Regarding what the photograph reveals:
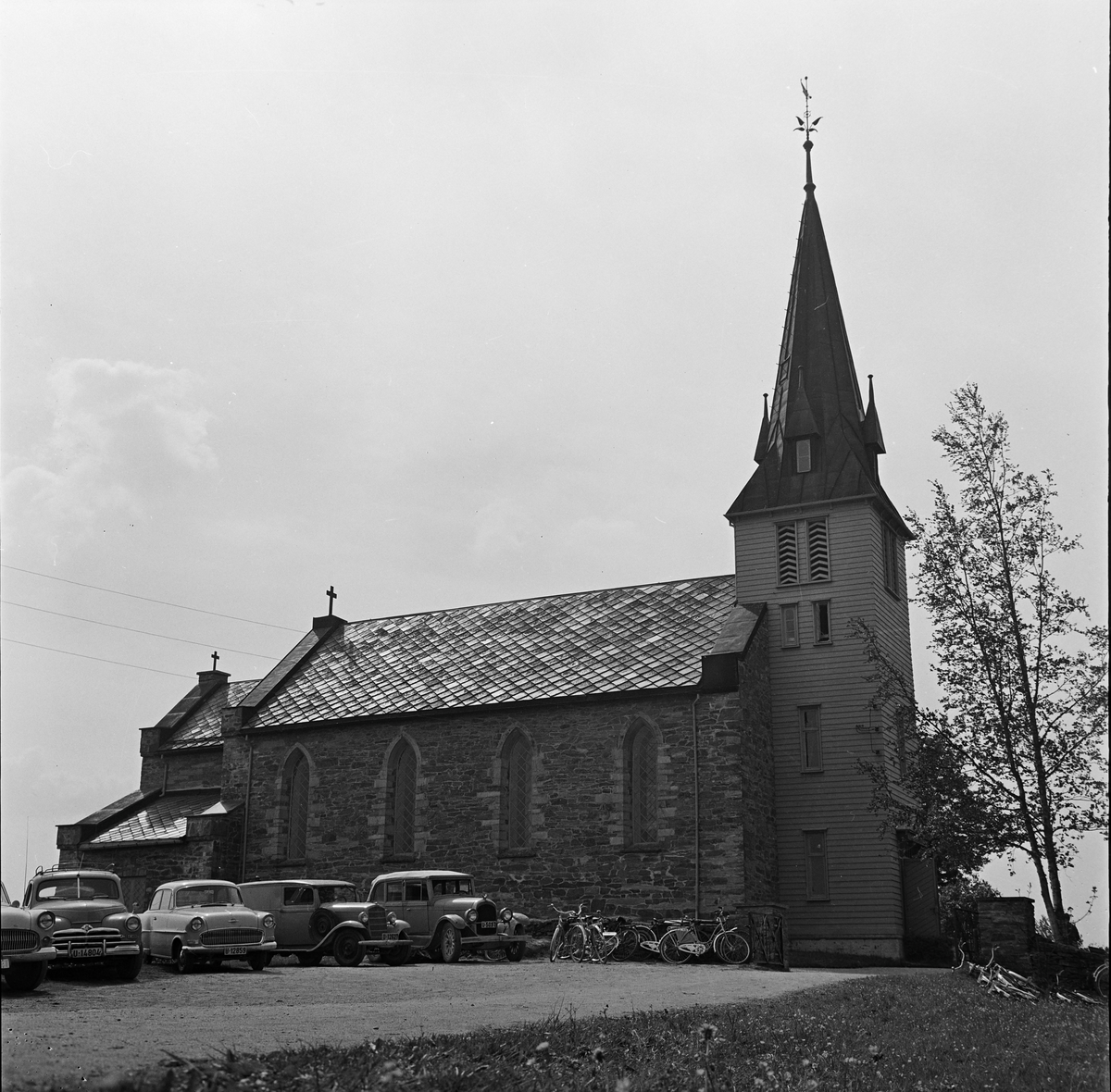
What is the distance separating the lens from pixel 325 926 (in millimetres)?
25016

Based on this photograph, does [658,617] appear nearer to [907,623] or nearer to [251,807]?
[907,623]

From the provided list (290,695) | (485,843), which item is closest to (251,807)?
(290,695)

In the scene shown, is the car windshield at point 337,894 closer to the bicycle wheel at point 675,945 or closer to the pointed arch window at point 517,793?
the pointed arch window at point 517,793

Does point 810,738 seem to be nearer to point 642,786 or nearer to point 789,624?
point 789,624

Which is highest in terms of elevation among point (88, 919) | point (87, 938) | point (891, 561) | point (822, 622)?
point (891, 561)

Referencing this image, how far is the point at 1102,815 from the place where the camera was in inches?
825

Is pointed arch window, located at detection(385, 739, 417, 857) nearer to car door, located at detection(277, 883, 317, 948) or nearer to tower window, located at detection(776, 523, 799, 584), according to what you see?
car door, located at detection(277, 883, 317, 948)

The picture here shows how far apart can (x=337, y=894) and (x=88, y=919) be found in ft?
22.6

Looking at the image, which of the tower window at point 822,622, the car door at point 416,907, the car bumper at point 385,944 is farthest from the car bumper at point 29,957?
the tower window at point 822,622

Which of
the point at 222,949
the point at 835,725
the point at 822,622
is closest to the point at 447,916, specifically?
the point at 222,949

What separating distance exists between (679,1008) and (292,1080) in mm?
7495

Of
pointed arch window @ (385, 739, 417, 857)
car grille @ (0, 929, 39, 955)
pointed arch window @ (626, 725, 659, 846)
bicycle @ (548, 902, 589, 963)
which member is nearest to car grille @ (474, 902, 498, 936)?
bicycle @ (548, 902, 589, 963)

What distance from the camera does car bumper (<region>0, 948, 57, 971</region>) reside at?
16594 mm

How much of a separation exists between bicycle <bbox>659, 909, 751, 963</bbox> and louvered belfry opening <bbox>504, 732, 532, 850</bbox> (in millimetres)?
6448
